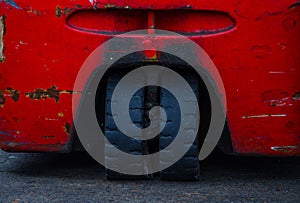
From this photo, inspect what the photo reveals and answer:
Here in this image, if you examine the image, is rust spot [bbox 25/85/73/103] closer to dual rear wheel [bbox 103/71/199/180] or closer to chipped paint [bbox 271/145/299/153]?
dual rear wheel [bbox 103/71/199/180]

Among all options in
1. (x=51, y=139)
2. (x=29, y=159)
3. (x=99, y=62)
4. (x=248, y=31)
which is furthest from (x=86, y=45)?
(x=29, y=159)

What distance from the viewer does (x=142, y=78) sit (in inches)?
134

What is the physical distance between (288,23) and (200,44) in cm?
39

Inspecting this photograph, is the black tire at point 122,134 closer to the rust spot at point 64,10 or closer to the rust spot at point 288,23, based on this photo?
the rust spot at point 64,10

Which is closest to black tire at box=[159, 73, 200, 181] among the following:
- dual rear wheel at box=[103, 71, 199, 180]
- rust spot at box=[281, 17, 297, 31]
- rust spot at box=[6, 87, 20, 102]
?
dual rear wheel at box=[103, 71, 199, 180]

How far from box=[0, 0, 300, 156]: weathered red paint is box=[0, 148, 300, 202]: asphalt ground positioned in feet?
0.59

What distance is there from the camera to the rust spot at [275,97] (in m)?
3.35

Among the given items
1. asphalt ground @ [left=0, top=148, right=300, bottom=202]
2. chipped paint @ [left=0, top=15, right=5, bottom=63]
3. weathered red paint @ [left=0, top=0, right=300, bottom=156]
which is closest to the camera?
asphalt ground @ [left=0, top=148, right=300, bottom=202]

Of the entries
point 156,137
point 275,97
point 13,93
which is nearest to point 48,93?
point 13,93

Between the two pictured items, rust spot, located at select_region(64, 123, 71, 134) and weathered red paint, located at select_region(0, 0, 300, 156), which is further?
rust spot, located at select_region(64, 123, 71, 134)

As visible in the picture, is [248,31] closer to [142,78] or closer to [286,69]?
[286,69]

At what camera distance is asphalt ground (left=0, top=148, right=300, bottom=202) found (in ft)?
10.2

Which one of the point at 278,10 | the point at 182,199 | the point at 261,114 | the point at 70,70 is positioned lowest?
the point at 182,199

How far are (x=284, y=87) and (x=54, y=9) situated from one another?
3.50ft
